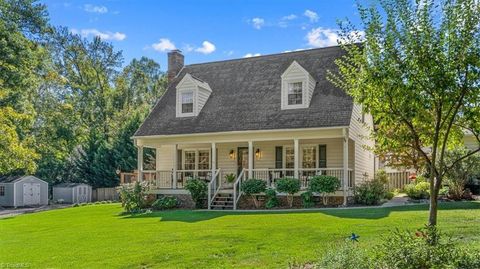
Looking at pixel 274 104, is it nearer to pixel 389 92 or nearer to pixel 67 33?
pixel 389 92

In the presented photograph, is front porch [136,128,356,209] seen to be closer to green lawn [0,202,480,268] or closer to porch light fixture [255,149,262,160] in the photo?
porch light fixture [255,149,262,160]

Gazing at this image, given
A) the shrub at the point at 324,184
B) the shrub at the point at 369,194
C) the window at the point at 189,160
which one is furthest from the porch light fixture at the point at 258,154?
the shrub at the point at 369,194

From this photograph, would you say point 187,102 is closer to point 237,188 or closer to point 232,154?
point 232,154

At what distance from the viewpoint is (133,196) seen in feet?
63.5

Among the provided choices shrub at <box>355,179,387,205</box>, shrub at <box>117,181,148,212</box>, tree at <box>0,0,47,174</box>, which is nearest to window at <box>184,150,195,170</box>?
shrub at <box>117,181,148,212</box>

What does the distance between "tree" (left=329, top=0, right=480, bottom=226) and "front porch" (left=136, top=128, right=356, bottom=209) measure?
34.3ft

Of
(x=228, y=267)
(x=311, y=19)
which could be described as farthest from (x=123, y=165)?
(x=228, y=267)

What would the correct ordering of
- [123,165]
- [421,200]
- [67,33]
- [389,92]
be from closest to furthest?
1. [389,92]
2. [421,200]
3. [123,165]
4. [67,33]

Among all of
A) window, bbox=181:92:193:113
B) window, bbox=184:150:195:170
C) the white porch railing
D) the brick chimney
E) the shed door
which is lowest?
the shed door

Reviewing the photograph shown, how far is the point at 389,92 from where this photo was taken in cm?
699

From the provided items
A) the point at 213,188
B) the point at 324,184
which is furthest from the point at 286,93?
the point at 213,188

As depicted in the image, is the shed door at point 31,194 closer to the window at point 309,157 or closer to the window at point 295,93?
the window at point 309,157

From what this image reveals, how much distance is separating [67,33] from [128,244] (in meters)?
38.7

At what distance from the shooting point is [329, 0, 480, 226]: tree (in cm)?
666
